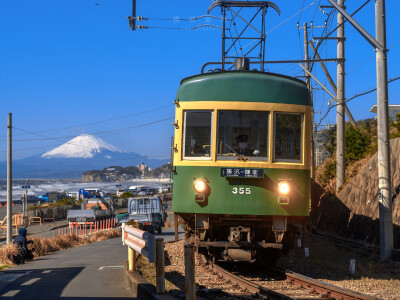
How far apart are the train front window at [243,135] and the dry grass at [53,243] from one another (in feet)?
24.0

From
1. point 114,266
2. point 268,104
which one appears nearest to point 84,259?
point 114,266

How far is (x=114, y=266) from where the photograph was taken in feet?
43.5

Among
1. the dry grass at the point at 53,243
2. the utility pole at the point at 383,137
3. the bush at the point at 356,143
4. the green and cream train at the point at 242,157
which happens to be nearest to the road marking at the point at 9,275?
the dry grass at the point at 53,243

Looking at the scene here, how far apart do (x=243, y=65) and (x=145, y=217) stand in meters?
17.0

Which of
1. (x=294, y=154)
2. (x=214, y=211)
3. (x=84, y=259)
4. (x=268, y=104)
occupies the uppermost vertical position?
(x=268, y=104)

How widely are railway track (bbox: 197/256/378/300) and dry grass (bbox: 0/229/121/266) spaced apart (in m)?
6.04

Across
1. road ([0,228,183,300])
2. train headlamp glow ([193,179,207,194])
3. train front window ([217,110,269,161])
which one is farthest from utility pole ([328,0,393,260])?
road ([0,228,183,300])

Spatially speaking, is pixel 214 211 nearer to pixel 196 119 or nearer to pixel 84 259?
pixel 196 119

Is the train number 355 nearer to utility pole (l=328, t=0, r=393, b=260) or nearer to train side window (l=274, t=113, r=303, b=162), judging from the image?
train side window (l=274, t=113, r=303, b=162)

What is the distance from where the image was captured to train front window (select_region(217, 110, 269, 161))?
10906 millimetres

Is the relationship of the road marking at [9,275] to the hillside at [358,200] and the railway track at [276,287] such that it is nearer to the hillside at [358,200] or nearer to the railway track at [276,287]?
the railway track at [276,287]

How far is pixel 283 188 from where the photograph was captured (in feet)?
35.5

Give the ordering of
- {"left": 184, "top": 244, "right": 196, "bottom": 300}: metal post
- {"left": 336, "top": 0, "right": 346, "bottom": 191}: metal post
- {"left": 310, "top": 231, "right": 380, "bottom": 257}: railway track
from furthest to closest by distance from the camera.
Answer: {"left": 336, "top": 0, "right": 346, "bottom": 191}: metal post < {"left": 310, "top": 231, "right": 380, "bottom": 257}: railway track < {"left": 184, "top": 244, "right": 196, "bottom": 300}: metal post

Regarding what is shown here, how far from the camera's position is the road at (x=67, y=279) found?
9234 millimetres
